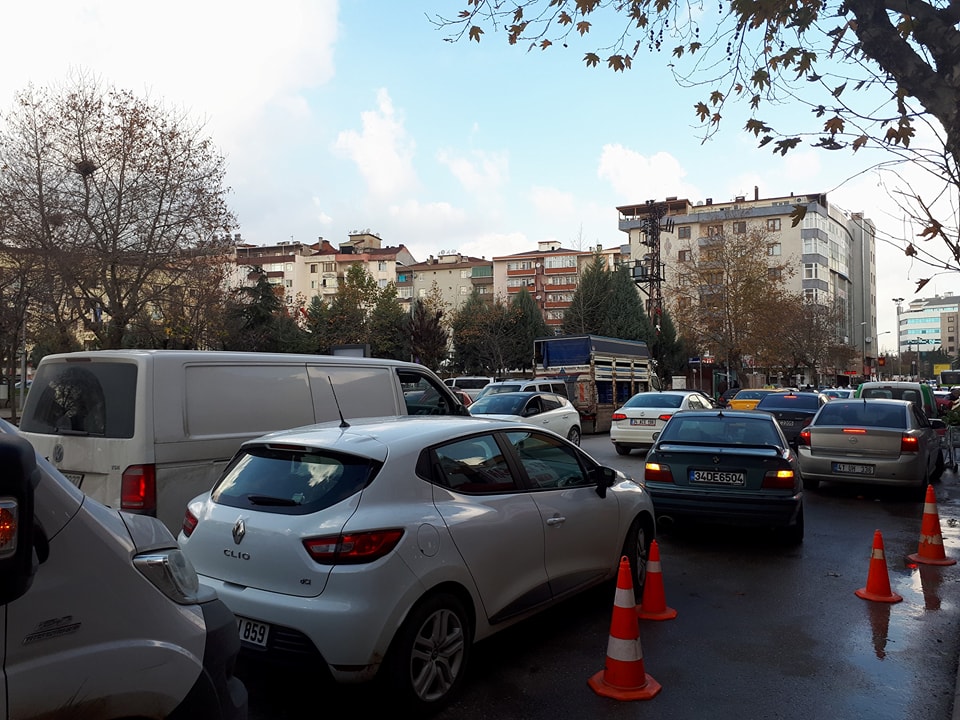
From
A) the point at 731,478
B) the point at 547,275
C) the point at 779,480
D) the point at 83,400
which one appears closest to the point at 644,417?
the point at 731,478

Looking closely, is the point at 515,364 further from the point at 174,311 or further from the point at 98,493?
the point at 98,493

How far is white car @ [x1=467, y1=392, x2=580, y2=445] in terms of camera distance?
16172mm

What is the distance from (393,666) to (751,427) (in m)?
6.06

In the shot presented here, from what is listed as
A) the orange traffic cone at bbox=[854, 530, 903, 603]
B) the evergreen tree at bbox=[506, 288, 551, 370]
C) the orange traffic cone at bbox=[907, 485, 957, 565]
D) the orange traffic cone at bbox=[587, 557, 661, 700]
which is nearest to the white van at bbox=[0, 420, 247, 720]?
the orange traffic cone at bbox=[587, 557, 661, 700]

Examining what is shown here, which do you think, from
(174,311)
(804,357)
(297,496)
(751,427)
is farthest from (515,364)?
(297,496)

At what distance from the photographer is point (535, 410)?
16891 millimetres

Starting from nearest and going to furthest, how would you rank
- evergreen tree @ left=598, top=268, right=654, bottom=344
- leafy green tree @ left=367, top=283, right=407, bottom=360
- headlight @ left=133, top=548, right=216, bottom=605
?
headlight @ left=133, top=548, right=216, bottom=605, leafy green tree @ left=367, top=283, right=407, bottom=360, evergreen tree @ left=598, top=268, right=654, bottom=344

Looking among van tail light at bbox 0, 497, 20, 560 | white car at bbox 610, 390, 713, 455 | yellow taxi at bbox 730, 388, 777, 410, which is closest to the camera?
van tail light at bbox 0, 497, 20, 560

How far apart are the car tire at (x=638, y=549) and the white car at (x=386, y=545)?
1.03 m

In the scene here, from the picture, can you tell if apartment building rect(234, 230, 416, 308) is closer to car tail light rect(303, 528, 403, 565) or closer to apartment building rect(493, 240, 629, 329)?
apartment building rect(493, 240, 629, 329)

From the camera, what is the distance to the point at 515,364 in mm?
61375

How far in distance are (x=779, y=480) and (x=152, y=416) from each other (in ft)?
19.5

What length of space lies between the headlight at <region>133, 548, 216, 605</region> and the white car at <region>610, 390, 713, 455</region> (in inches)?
589

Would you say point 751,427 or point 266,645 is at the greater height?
point 751,427
